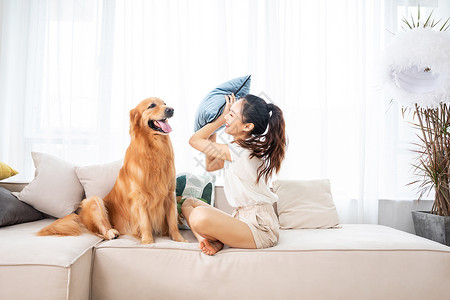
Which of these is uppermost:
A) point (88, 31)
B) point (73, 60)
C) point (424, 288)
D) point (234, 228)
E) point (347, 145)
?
point (88, 31)

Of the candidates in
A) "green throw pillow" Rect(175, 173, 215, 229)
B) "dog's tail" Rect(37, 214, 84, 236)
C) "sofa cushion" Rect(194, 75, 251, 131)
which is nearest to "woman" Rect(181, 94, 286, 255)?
"sofa cushion" Rect(194, 75, 251, 131)

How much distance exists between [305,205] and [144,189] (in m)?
1.15

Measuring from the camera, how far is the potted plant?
225cm

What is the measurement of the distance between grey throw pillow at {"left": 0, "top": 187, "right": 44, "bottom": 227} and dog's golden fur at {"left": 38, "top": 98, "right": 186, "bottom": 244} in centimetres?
39

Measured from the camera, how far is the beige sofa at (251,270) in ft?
4.94

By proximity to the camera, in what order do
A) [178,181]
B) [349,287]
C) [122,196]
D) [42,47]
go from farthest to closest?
[42,47], [178,181], [122,196], [349,287]

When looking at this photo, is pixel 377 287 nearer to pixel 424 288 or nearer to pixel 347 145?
pixel 424 288

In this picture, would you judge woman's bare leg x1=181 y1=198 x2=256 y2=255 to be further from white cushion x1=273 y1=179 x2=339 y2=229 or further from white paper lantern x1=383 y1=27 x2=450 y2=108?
white paper lantern x1=383 y1=27 x2=450 y2=108

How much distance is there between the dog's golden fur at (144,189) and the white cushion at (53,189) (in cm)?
32

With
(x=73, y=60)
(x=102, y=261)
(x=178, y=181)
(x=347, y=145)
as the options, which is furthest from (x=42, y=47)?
(x=347, y=145)

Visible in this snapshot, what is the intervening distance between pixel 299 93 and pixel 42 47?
2.21 metres

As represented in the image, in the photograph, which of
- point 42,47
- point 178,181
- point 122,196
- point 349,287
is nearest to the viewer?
point 349,287

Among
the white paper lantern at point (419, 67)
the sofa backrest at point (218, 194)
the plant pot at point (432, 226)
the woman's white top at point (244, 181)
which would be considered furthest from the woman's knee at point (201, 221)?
the plant pot at point (432, 226)

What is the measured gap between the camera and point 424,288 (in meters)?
1.56
